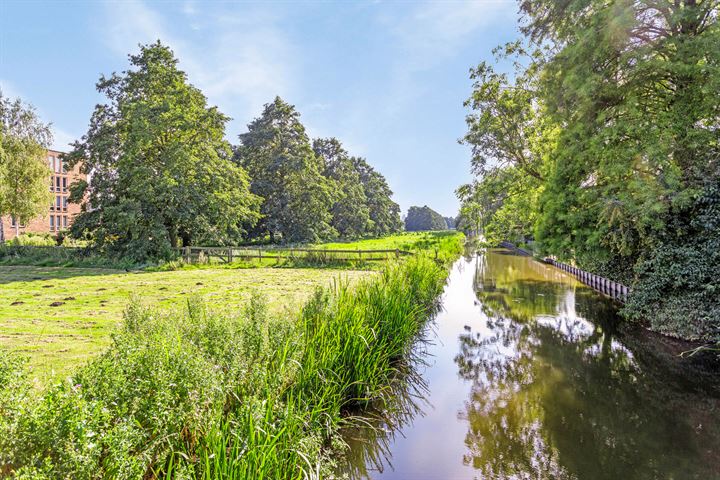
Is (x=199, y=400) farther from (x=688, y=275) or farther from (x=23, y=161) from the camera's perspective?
(x=23, y=161)

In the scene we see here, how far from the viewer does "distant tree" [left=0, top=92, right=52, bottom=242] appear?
97.9 ft

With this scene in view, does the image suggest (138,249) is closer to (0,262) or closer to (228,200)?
(228,200)

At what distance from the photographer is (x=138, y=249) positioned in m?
21.8

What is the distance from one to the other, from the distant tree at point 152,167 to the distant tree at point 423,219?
118436 millimetres

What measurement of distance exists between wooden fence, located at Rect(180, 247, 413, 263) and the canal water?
1326 centimetres

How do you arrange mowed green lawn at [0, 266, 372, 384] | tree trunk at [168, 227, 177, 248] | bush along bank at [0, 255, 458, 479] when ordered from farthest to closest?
tree trunk at [168, 227, 177, 248] → mowed green lawn at [0, 266, 372, 384] → bush along bank at [0, 255, 458, 479]

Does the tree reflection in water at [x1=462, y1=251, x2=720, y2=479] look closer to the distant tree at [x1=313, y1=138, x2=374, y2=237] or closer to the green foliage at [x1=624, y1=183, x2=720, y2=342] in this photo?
the green foliage at [x1=624, y1=183, x2=720, y2=342]

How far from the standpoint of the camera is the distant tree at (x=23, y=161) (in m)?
29.8

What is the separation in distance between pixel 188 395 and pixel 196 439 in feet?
1.24

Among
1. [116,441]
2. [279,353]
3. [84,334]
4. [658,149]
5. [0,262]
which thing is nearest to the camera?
[116,441]

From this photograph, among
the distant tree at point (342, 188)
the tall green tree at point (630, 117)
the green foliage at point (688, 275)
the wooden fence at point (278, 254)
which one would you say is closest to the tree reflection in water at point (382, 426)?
the green foliage at point (688, 275)

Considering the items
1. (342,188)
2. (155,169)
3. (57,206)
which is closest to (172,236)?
Result: (155,169)

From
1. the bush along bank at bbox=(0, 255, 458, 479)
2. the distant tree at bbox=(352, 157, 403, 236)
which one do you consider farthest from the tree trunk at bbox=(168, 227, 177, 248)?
the distant tree at bbox=(352, 157, 403, 236)

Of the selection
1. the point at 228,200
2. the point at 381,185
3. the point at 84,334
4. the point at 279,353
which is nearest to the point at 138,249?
the point at 228,200
